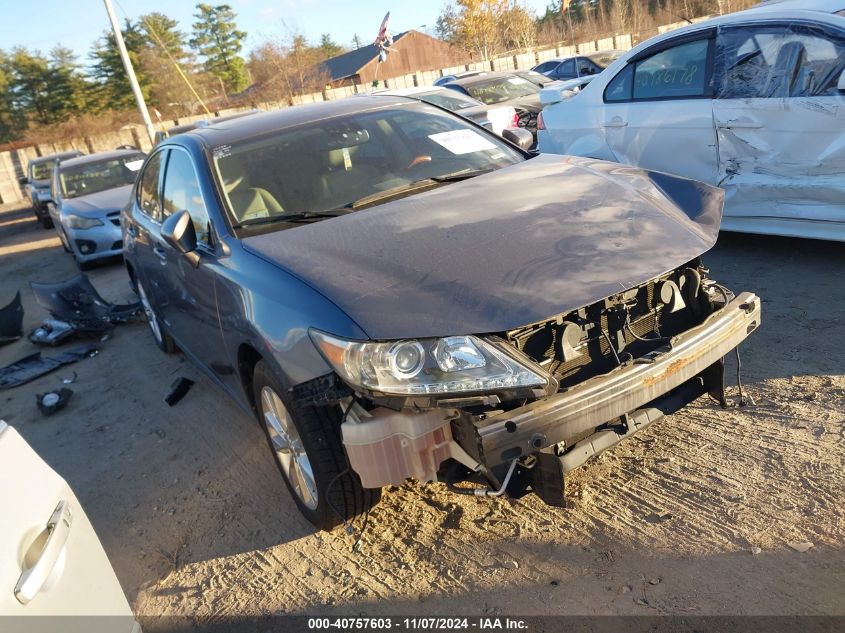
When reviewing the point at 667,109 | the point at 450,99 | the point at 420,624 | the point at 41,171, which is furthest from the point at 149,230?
the point at 41,171

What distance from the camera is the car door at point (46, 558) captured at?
162 cm

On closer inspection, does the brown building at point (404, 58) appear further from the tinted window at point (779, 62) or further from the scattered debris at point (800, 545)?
the scattered debris at point (800, 545)

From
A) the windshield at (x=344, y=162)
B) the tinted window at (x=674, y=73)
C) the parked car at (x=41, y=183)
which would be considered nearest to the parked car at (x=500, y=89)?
the tinted window at (x=674, y=73)

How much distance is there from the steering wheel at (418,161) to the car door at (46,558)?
92.7 inches

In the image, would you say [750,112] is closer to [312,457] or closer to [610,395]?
[610,395]

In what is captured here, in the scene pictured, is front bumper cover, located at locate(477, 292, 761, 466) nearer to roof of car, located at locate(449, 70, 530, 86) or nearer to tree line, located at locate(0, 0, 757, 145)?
roof of car, located at locate(449, 70, 530, 86)

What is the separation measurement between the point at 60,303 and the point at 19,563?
5.86m

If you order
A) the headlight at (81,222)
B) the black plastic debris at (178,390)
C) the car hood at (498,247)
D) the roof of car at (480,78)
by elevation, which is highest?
the roof of car at (480,78)

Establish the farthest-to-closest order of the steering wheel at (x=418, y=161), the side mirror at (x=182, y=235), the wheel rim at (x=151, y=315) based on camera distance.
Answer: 1. the wheel rim at (x=151, y=315)
2. the steering wheel at (x=418, y=161)
3. the side mirror at (x=182, y=235)

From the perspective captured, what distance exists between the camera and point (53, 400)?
520cm

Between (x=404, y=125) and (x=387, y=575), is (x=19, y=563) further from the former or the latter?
(x=404, y=125)

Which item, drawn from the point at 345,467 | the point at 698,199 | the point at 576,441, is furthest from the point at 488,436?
the point at 698,199

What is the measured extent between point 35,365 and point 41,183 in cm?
1396

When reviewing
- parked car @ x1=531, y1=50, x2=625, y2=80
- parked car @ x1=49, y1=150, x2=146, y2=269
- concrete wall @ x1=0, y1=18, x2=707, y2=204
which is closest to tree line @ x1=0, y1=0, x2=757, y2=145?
concrete wall @ x1=0, y1=18, x2=707, y2=204
